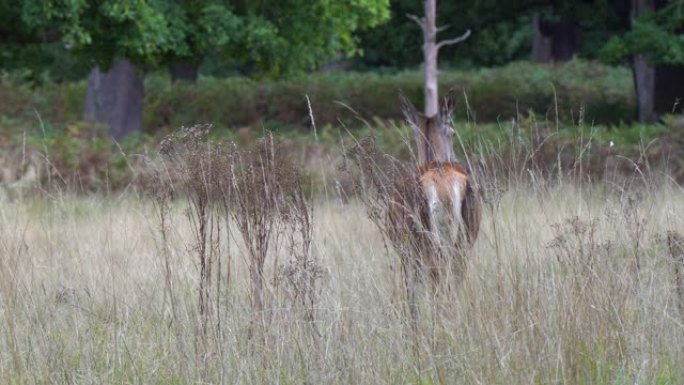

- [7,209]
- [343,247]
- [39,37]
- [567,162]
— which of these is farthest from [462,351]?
[39,37]

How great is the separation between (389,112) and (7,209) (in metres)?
17.6

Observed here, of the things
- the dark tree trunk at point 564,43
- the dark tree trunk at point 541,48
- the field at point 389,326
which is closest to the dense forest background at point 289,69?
the field at point 389,326

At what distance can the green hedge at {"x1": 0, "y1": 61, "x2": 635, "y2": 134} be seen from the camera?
87.7 feet

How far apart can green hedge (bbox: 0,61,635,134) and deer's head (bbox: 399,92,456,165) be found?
59.1ft

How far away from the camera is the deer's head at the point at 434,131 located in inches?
289

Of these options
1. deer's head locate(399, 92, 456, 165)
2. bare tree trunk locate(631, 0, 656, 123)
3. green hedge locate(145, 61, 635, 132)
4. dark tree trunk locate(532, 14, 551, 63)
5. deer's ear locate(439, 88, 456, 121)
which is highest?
deer's ear locate(439, 88, 456, 121)

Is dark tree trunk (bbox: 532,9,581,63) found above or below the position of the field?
below

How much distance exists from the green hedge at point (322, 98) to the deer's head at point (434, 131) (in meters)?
18.0

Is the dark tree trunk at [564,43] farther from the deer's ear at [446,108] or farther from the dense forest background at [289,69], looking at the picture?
the deer's ear at [446,108]

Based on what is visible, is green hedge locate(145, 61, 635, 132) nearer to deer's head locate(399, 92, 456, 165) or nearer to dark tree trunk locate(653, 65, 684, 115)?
dark tree trunk locate(653, 65, 684, 115)

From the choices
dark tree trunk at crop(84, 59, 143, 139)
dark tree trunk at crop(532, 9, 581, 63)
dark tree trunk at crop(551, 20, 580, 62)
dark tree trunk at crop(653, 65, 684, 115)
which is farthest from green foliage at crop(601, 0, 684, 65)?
→ dark tree trunk at crop(551, 20, 580, 62)

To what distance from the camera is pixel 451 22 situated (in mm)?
23688

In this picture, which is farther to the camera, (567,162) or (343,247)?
(567,162)

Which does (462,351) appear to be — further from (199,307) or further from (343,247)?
(343,247)
